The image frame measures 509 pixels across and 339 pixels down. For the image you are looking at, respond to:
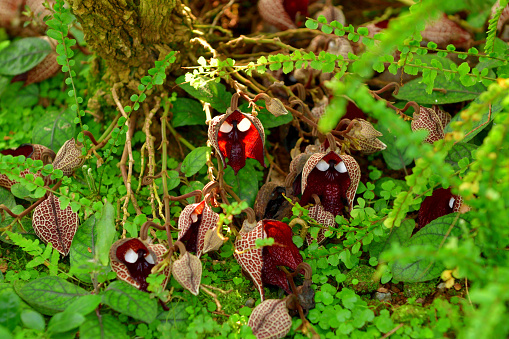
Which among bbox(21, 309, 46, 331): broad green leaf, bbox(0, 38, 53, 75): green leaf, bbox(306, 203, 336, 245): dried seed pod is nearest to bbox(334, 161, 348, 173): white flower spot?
bbox(306, 203, 336, 245): dried seed pod

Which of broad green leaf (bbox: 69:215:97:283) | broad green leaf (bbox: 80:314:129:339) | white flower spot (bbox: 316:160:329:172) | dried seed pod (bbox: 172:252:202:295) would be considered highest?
white flower spot (bbox: 316:160:329:172)

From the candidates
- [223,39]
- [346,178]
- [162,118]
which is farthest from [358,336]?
[223,39]

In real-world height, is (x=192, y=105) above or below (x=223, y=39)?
below

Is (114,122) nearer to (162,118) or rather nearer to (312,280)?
(162,118)

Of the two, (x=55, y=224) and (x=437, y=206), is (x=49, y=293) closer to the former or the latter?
(x=55, y=224)

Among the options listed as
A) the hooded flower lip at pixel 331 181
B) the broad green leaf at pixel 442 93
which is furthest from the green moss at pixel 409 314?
the broad green leaf at pixel 442 93

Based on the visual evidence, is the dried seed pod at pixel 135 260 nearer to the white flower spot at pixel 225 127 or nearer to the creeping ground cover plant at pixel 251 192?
the creeping ground cover plant at pixel 251 192

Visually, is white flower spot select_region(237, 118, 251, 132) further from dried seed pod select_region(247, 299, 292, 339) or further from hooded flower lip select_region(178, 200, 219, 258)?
dried seed pod select_region(247, 299, 292, 339)
